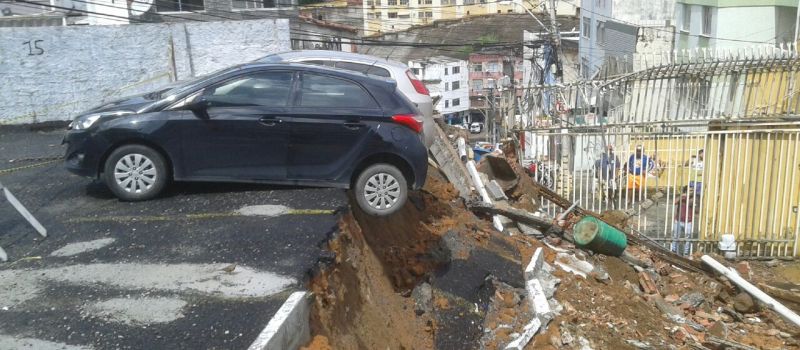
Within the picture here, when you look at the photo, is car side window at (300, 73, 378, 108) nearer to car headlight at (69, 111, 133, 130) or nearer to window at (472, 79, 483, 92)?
car headlight at (69, 111, 133, 130)

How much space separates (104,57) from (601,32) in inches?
927

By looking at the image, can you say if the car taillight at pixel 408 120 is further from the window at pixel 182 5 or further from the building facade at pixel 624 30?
the building facade at pixel 624 30

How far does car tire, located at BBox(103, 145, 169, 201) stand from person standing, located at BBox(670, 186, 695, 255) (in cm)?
828

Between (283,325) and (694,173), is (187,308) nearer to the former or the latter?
(283,325)

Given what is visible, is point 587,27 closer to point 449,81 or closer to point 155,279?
point 449,81

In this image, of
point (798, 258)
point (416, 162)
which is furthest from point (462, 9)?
point (416, 162)

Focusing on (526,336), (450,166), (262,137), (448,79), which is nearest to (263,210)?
(262,137)

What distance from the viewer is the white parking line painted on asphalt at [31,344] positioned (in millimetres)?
4875

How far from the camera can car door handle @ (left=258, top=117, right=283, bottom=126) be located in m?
7.77

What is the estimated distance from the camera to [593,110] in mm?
14688

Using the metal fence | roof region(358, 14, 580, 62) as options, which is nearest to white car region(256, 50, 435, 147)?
the metal fence

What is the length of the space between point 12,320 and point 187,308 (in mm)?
1183

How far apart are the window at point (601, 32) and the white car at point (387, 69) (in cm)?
2359

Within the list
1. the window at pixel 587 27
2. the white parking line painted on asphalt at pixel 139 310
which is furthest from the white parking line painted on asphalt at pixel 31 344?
the window at pixel 587 27
